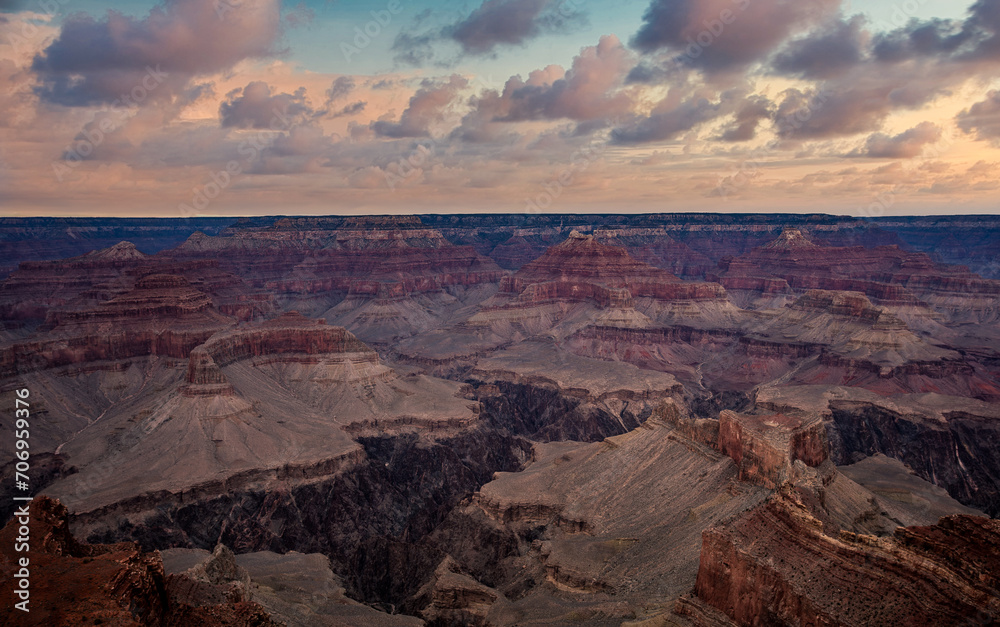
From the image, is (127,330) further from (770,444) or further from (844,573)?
(844,573)

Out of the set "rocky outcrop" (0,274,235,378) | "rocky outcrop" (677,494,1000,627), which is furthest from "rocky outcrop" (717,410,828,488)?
"rocky outcrop" (0,274,235,378)

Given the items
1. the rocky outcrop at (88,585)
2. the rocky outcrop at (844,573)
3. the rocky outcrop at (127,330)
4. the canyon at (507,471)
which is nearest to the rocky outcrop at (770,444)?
the canyon at (507,471)

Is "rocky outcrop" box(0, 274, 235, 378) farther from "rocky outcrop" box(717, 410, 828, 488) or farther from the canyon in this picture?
"rocky outcrop" box(717, 410, 828, 488)

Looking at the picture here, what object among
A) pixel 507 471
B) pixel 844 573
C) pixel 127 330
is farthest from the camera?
pixel 127 330

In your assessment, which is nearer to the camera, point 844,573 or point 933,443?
point 844,573

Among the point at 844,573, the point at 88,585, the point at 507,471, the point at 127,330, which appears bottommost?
the point at 507,471

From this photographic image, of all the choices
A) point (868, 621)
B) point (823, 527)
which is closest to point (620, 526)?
point (823, 527)

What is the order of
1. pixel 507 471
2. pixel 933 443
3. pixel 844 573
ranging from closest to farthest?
1. pixel 844 573
2. pixel 507 471
3. pixel 933 443

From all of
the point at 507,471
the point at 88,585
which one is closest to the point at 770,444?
the point at 88,585
